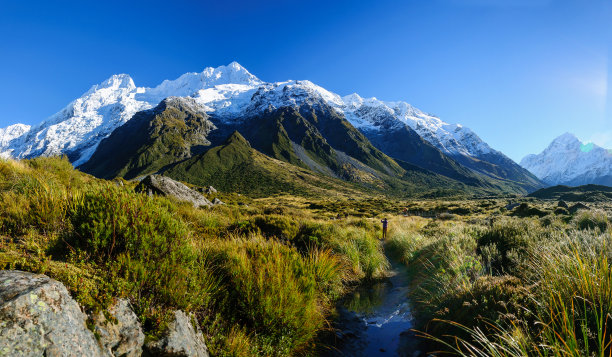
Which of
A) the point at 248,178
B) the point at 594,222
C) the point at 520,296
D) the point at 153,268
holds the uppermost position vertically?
the point at 248,178

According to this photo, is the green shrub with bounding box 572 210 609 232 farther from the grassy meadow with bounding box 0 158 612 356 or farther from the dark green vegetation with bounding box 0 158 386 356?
the dark green vegetation with bounding box 0 158 386 356

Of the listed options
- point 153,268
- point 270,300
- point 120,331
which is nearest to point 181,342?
point 120,331

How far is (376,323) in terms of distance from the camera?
6.99m

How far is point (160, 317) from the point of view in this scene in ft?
11.7

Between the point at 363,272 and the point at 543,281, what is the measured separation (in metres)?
6.32

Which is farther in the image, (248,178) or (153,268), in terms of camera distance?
(248,178)

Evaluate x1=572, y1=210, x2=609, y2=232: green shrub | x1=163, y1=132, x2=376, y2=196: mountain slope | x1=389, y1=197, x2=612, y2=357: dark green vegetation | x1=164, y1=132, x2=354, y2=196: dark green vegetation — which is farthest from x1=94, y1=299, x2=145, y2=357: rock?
x1=163, y1=132, x2=376, y2=196: mountain slope

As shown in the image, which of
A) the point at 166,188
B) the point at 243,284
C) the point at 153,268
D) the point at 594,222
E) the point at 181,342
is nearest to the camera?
the point at 181,342

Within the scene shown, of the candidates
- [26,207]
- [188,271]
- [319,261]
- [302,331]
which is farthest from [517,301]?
[26,207]

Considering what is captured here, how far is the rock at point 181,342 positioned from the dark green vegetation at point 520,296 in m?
3.28

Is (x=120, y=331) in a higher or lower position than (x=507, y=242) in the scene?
lower

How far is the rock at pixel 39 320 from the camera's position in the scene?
2.17 m

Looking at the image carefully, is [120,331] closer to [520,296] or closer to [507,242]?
[520,296]

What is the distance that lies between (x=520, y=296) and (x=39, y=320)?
6.26 meters
